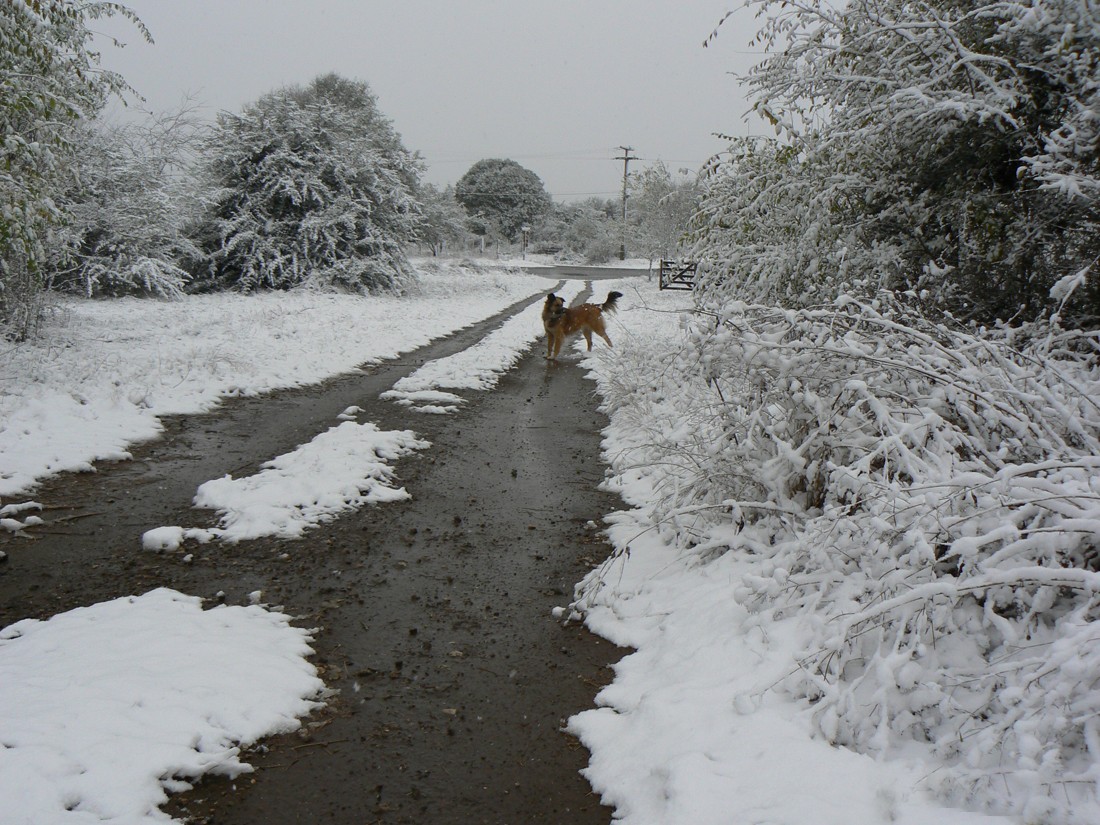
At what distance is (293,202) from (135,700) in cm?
1928

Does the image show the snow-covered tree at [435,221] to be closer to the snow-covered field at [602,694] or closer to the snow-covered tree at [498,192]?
the snow-covered field at [602,694]

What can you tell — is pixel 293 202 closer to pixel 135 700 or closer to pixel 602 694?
pixel 135 700

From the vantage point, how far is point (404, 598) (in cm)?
384

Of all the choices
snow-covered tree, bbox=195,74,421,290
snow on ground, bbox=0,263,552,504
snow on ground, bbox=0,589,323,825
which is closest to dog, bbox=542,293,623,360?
snow on ground, bbox=0,263,552,504

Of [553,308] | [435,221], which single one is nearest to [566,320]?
[553,308]

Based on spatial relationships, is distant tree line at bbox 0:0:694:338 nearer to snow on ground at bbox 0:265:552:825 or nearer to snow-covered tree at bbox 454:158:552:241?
snow on ground at bbox 0:265:552:825

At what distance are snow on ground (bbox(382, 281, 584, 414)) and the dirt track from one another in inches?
60.7

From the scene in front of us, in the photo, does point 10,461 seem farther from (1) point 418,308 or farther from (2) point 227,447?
(1) point 418,308

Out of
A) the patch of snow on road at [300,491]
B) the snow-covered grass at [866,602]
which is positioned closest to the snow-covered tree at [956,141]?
the snow-covered grass at [866,602]

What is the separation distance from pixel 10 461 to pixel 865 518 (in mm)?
6119

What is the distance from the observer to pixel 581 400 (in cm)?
943

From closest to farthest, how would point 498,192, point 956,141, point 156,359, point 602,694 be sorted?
point 602,694 < point 956,141 < point 156,359 < point 498,192

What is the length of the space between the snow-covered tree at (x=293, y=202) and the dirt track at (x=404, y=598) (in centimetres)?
1364

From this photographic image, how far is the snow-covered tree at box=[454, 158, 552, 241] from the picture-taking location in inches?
2254
